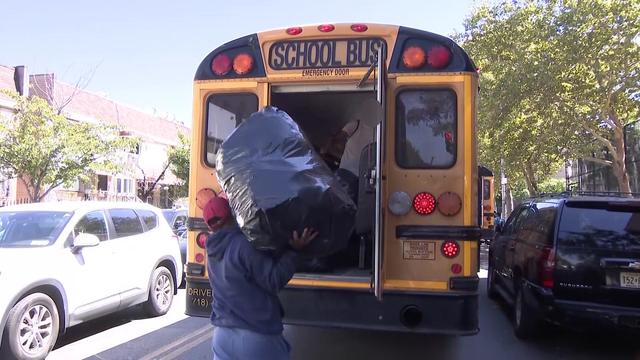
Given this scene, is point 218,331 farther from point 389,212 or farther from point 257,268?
point 389,212

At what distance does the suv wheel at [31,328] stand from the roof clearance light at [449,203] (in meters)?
3.96

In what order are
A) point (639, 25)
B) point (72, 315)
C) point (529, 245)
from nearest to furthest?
point (72, 315)
point (529, 245)
point (639, 25)

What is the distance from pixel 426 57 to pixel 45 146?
1843 cm

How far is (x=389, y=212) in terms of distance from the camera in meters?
4.69

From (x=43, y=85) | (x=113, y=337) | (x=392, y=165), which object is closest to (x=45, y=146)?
(x=43, y=85)

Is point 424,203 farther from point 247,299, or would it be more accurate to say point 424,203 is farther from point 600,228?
point 600,228

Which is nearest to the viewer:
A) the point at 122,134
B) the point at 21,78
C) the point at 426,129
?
the point at 426,129

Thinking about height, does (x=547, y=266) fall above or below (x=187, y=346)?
above

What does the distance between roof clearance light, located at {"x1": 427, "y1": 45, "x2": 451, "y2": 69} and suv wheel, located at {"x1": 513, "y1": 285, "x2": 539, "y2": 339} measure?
10.4ft

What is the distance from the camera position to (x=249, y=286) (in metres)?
2.99

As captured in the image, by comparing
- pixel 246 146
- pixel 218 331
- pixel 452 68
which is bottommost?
pixel 218 331

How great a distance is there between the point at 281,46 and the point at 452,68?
1.45 m

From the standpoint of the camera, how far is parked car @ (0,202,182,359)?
5.50 meters

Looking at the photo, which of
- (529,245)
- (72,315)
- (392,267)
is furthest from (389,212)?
(72,315)
